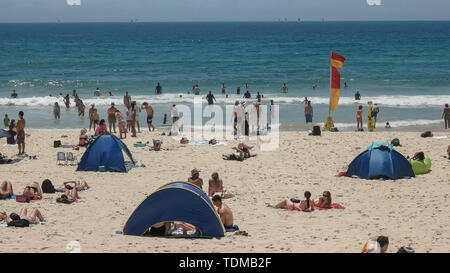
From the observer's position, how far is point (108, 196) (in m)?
14.1

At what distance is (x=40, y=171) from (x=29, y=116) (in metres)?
14.7

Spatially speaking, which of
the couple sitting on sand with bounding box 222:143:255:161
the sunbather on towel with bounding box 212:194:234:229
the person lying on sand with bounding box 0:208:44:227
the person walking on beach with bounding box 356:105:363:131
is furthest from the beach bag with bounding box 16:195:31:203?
the person walking on beach with bounding box 356:105:363:131

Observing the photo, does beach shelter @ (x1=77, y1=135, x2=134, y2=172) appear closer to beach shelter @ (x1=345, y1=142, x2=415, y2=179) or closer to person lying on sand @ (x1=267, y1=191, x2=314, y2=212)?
person lying on sand @ (x1=267, y1=191, x2=314, y2=212)

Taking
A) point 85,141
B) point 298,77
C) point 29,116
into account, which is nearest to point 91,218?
point 85,141

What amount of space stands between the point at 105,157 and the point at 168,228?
610cm

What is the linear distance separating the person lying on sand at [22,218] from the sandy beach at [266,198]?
20 centimetres

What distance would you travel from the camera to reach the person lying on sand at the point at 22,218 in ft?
37.2

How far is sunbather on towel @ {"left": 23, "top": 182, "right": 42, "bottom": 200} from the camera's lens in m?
13.4

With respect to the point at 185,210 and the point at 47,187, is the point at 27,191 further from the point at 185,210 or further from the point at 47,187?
the point at 185,210

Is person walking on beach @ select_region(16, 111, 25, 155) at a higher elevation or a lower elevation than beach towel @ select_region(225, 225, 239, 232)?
higher

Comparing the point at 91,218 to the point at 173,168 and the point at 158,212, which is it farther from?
the point at 173,168

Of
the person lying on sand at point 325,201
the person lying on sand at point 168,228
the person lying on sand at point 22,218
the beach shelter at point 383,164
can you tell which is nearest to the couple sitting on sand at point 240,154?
the beach shelter at point 383,164

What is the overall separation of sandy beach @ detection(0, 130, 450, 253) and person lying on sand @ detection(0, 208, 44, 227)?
0.20m

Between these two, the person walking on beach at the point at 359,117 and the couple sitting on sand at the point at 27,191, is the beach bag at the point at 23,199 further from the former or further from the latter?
the person walking on beach at the point at 359,117
